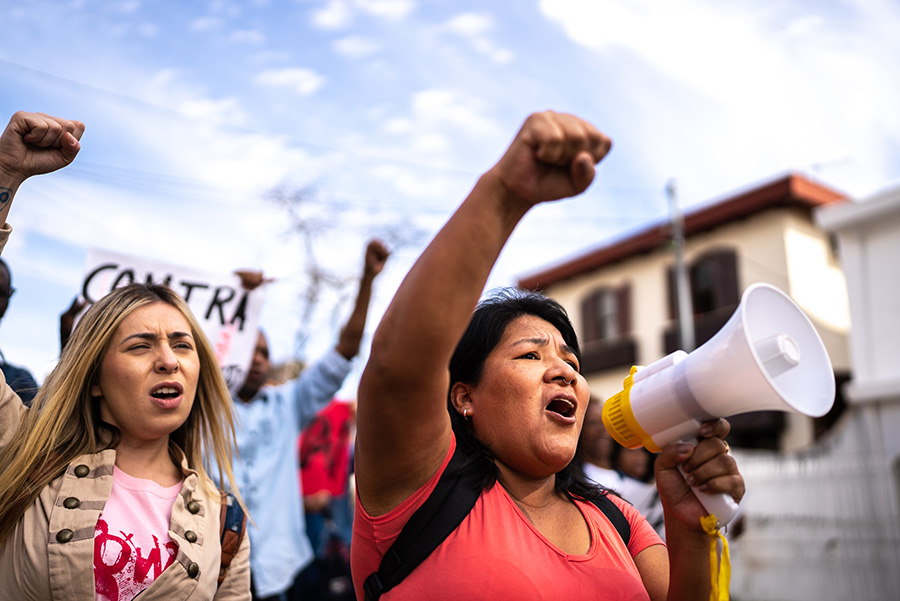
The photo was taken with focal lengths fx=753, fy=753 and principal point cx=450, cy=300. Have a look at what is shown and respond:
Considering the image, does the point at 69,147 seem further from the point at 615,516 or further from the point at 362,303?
the point at 362,303

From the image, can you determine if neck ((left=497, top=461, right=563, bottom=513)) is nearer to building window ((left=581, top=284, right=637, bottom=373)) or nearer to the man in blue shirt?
the man in blue shirt

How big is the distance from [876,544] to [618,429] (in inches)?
412

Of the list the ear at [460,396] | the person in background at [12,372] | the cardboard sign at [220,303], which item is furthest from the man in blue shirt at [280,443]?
the ear at [460,396]

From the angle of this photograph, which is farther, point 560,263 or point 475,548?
point 560,263

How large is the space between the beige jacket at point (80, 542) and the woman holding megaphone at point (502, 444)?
1.68 ft

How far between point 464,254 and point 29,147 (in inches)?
52.3

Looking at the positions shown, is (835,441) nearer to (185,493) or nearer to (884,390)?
(884,390)

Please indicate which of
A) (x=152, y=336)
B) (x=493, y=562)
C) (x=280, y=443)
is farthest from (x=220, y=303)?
(x=493, y=562)

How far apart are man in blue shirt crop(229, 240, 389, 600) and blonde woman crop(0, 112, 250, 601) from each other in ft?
4.37

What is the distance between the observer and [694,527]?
68.3 inches

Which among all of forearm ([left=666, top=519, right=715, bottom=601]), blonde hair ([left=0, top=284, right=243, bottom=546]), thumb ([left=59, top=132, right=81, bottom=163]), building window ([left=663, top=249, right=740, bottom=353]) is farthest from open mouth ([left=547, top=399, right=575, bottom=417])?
building window ([left=663, top=249, right=740, bottom=353])

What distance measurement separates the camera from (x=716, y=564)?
5.67 ft

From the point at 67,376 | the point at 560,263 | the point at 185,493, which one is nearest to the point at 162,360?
the point at 67,376

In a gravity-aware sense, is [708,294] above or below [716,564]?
above
